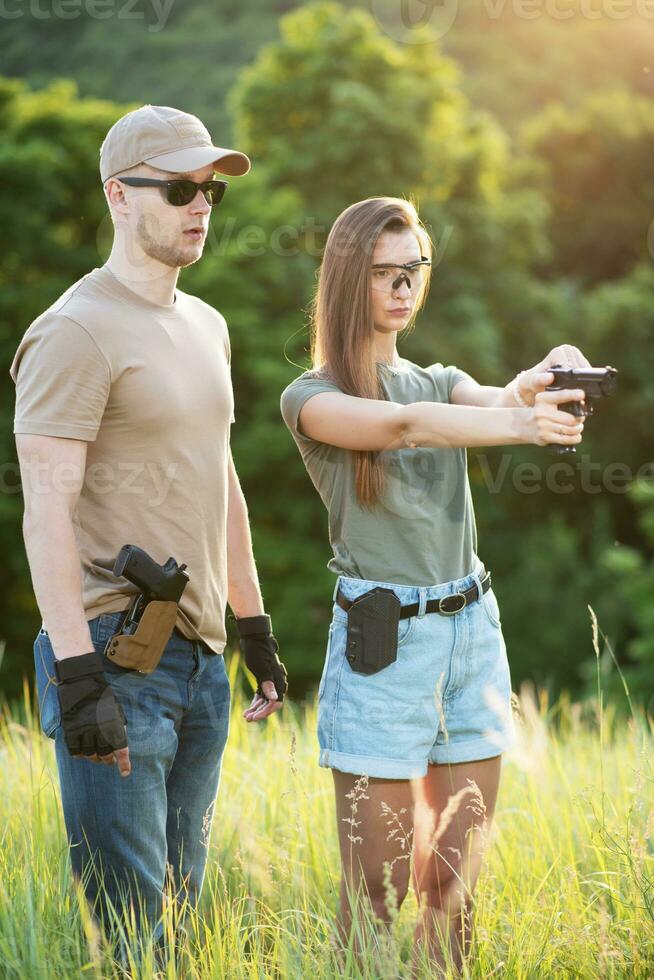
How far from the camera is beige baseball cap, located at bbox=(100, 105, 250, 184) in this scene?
7.77 ft

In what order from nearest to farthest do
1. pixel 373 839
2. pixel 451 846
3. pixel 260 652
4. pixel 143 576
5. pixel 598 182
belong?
pixel 143 576, pixel 373 839, pixel 451 846, pixel 260 652, pixel 598 182

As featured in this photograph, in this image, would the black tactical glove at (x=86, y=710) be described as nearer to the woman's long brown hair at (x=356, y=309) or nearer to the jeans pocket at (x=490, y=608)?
the woman's long brown hair at (x=356, y=309)

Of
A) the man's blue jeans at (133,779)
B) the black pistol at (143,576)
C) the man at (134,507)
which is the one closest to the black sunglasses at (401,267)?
the man at (134,507)

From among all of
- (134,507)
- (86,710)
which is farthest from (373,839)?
(134,507)

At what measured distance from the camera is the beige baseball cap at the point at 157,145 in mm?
2367

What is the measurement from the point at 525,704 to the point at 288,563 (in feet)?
36.4

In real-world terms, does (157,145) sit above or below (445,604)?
above

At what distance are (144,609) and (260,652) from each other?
587 millimetres

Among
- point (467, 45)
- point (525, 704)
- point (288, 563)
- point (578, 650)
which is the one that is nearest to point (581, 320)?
point (578, 650)

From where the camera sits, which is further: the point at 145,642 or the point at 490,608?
the point at 490,608

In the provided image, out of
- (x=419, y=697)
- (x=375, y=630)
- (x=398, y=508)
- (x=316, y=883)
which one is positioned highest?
(x=398, y=508)

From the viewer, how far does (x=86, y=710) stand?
6.85ft

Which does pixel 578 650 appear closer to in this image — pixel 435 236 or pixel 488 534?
pixel 488 534

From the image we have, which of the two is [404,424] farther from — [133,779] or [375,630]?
[133,779]
